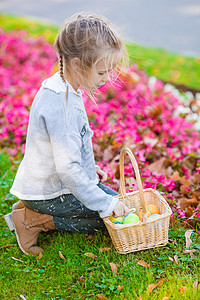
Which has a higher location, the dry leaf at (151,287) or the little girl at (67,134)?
the little girl at (67,134)

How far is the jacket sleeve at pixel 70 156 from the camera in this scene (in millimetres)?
2121

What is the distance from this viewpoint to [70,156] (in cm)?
213

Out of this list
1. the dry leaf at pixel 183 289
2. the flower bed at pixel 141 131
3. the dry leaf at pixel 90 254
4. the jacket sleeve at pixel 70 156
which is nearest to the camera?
the dry leaf at pixel 183 289

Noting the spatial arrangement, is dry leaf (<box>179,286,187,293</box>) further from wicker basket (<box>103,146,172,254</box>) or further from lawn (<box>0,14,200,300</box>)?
wicker basket (<box>103,146,172,254</box>)

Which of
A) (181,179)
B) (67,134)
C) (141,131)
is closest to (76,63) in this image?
(67,134)

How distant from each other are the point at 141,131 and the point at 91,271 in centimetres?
211

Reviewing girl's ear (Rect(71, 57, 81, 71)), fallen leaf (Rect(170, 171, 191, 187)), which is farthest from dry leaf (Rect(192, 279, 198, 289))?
girl's ear (Rect(71, 57, 81, 71))

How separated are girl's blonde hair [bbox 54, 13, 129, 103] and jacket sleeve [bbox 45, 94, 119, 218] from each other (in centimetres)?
30

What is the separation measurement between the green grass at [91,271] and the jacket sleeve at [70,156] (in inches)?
16.2

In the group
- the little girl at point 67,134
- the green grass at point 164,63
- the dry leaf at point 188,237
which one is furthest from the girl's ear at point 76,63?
the green grass at point 164,63

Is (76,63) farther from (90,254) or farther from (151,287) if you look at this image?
(151,287)

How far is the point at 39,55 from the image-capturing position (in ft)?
24.6

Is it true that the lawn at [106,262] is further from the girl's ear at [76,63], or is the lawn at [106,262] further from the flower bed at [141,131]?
the girl's ear at [76,63]

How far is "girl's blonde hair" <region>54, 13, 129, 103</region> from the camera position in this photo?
2.05 metres
